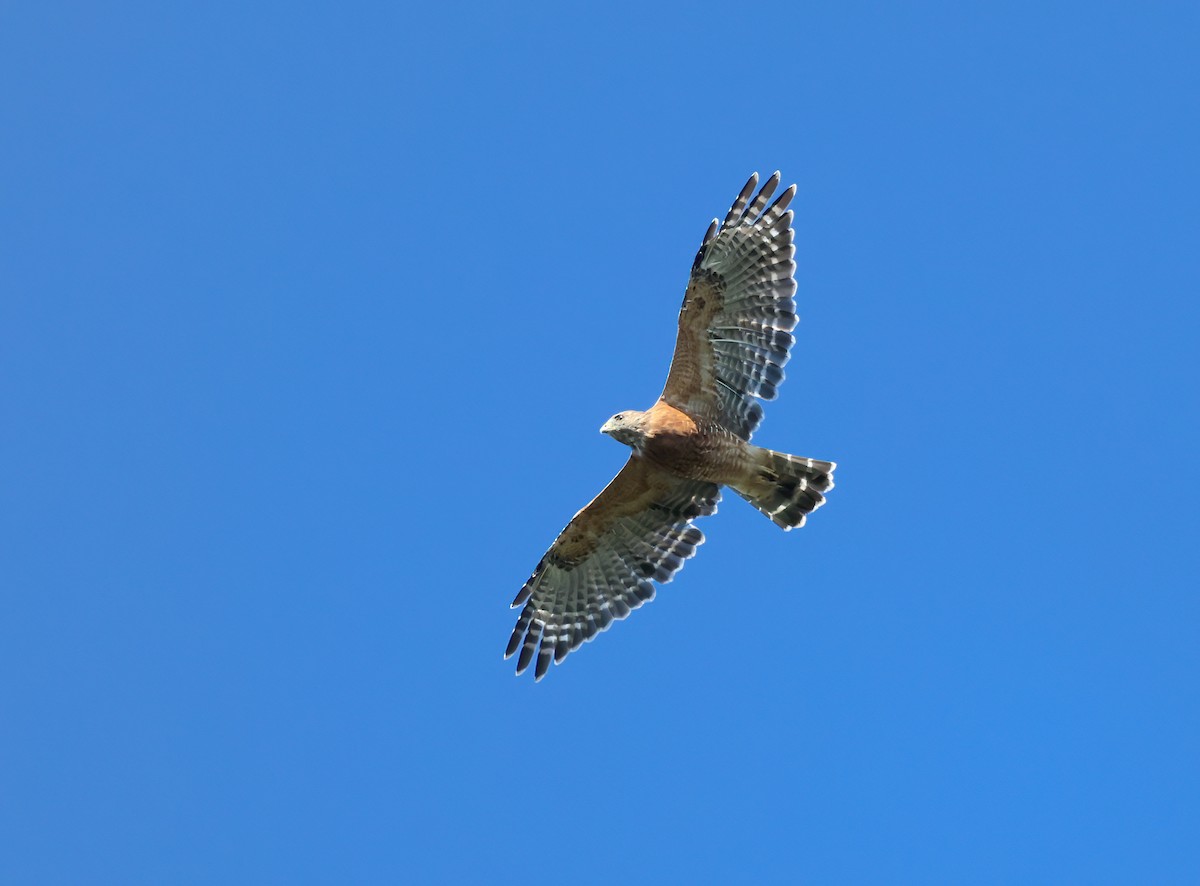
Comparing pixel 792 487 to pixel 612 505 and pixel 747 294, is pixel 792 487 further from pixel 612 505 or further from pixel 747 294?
pixel 747 294

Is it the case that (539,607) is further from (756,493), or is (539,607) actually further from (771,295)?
(771,295)

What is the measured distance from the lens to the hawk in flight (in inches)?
593

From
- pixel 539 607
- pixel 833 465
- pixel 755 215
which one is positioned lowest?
pixel 539 607

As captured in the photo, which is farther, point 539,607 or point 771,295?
point 539,607

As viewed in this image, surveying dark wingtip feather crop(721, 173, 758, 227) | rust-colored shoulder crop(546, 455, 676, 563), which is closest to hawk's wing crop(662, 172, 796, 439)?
dark wingtip feather crop(721, 173, 758, 227)

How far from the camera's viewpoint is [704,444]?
15188mm

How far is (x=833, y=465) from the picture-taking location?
51.6 feet

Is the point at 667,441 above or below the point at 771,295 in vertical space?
below

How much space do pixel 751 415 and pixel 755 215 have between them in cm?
184

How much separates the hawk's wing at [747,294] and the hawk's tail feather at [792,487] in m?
0.84

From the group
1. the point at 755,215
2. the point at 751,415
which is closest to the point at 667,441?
the point at 751,415

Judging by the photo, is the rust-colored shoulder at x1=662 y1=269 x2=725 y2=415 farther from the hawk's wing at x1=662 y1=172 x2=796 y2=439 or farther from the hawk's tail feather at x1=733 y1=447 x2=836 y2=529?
the hawk's tail feather at x1=733 y1=447 x2=836 y2=529

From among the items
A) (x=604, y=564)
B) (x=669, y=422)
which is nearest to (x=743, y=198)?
(x=669, y=422)

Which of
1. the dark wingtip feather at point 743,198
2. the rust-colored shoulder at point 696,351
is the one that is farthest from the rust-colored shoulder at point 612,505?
the dark wingtip feather at point 743,198
